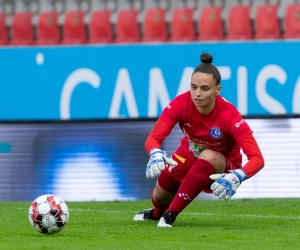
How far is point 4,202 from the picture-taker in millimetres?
9320

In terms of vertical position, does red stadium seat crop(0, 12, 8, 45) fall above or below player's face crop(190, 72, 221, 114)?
below

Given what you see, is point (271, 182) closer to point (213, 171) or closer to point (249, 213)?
point (249, 213)

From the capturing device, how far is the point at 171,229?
6.01 metres

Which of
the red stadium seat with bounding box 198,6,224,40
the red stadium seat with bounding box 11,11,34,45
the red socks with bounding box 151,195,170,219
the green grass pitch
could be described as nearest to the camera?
the green grass pitch

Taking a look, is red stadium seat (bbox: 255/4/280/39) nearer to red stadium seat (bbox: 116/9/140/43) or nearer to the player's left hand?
red stadium seat (bbox: 116/9/140/43)

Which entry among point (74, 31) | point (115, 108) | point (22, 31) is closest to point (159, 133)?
point (115, 108)

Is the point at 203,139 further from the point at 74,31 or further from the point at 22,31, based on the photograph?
the point at 22,31

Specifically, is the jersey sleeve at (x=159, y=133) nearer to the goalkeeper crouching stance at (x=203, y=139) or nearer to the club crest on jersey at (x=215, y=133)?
the goalkeeper crouching stance at (x=203, y=139)

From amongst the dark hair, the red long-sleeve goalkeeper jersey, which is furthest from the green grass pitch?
the dark hair

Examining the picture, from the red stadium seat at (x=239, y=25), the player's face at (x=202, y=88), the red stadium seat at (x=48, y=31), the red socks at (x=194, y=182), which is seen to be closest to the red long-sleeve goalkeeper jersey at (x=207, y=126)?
the player's face at (x=202, y=88)

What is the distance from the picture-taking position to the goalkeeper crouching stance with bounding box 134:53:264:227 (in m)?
5.88

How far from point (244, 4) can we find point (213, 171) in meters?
7.70

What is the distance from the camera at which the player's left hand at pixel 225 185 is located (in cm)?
556

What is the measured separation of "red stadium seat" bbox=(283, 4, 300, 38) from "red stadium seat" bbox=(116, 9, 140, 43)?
2.46 meters
